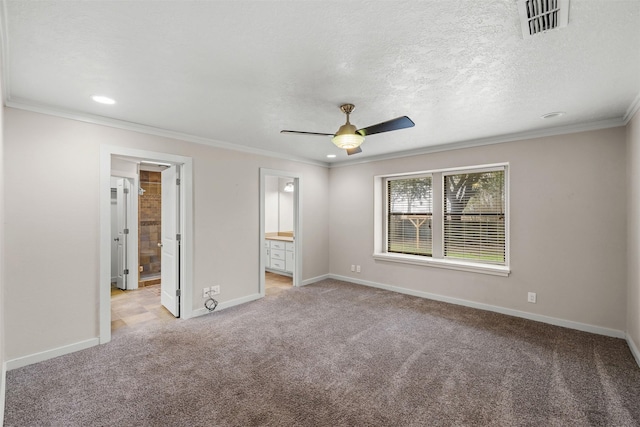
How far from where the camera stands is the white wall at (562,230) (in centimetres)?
325

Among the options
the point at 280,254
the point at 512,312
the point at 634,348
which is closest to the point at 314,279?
the point at 280,254

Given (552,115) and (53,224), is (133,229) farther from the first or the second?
(552,115)

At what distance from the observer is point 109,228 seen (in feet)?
10.5

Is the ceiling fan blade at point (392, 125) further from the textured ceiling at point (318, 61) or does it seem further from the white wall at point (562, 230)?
the white wall at point (562, 230)

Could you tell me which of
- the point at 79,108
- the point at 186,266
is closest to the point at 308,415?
the point at 186,266

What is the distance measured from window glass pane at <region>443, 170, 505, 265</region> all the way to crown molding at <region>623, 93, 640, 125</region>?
4.34 feet

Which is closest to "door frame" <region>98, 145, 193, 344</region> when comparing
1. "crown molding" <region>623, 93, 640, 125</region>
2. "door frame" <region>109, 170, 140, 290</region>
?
"door frame" <region>109, 170, 140, 290</region>

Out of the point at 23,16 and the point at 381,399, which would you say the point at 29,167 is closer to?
the point at 23,16

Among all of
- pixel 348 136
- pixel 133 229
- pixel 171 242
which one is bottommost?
pixel 171 242

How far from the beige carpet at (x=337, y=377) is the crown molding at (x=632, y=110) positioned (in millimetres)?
2361

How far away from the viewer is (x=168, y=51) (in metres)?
1.87

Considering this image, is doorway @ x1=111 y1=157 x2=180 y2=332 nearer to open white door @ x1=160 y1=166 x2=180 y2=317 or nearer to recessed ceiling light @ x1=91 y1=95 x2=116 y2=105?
open white door @ x1=160 y1=166 x2=180 y2=317

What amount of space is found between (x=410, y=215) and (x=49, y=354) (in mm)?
5043

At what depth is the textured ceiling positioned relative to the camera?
153 centimetres
